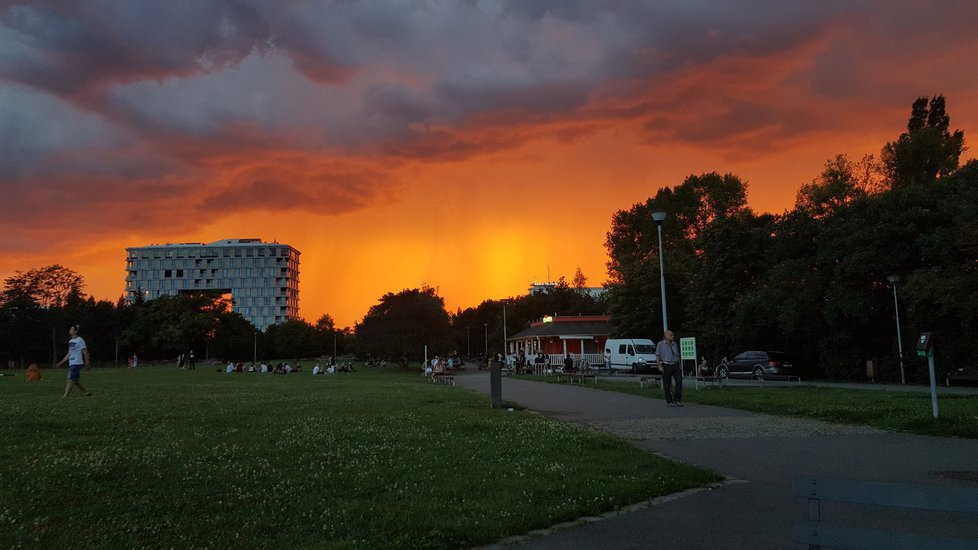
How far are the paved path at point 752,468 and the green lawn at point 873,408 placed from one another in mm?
618

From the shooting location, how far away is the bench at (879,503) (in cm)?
339

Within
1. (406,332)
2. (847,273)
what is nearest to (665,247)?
(406,332)

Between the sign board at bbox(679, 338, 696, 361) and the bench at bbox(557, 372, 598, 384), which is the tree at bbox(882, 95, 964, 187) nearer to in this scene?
the bench at bbox(557, 372, 598, 384)

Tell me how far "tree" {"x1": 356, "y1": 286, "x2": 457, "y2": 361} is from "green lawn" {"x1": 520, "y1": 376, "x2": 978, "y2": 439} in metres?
Result: 40.5

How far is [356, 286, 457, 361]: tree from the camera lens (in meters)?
60.3

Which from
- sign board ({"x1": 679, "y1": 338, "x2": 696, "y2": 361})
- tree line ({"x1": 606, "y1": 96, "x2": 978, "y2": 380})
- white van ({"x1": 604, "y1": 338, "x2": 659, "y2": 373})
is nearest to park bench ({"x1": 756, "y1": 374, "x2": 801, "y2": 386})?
tree line ({"x1": 606, "y1": 96, "x2": 978, "y2": 380})

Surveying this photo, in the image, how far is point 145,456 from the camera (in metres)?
8.63

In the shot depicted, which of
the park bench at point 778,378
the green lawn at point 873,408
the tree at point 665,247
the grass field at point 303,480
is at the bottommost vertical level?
the park bench at point 778,378

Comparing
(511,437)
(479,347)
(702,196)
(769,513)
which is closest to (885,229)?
(511,437)

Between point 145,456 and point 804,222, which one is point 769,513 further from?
point 804,222

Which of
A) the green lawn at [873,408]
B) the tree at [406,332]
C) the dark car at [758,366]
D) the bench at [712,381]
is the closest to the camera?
the green lawn at [873,408]

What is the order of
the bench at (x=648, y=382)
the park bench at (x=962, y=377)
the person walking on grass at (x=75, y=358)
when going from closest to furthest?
1. the person walking on grass at (x=75, y=358)
2. the bench at (x=648, y=382)
3. the park bench at (x=962, y=377)

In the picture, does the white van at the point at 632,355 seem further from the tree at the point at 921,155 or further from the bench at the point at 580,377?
the tree at the point at 921,155

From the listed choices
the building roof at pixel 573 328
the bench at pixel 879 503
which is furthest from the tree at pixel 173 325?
the bench at pixel 879 503
